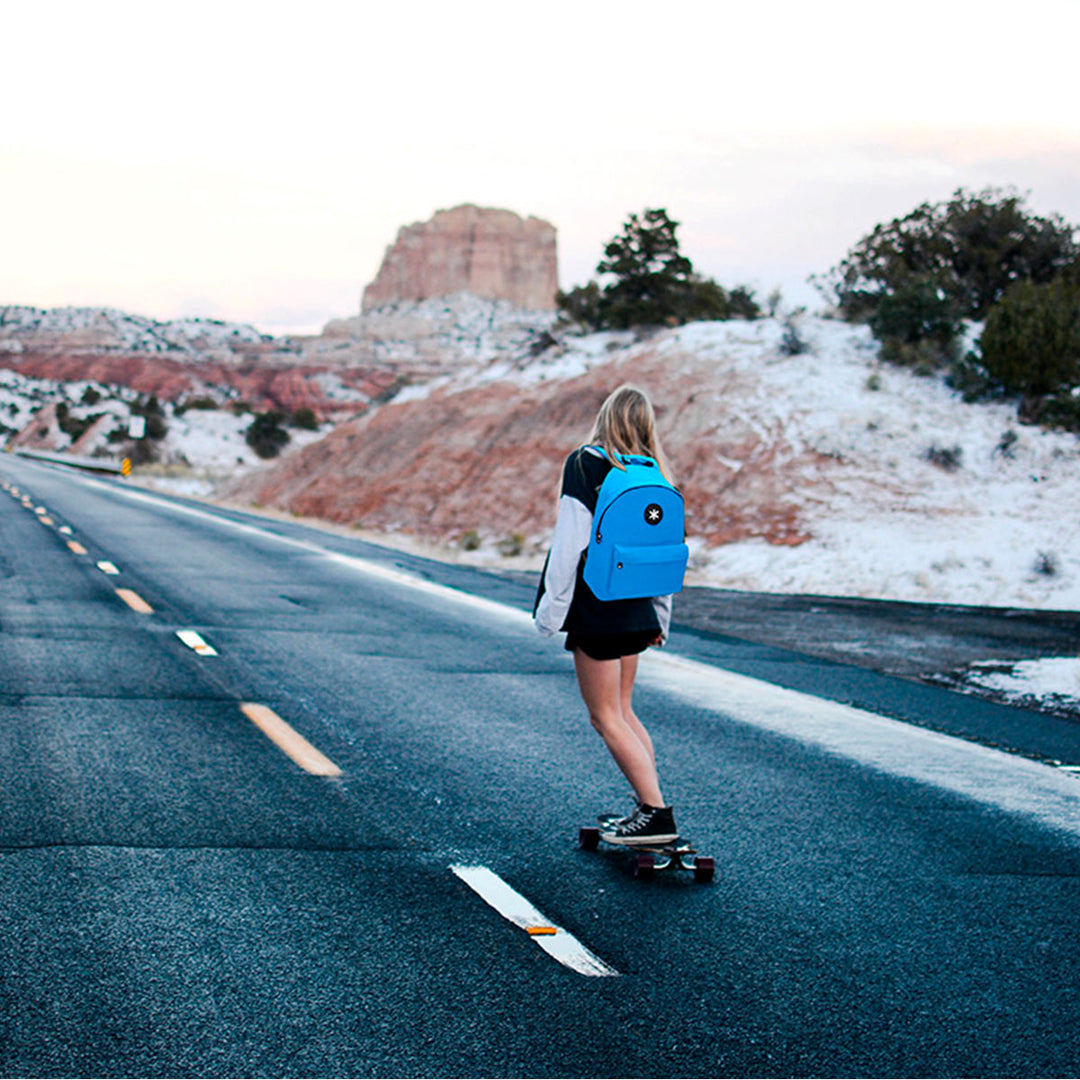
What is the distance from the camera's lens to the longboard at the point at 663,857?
5.24 m

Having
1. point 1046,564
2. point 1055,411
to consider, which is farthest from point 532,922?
point 1055,411

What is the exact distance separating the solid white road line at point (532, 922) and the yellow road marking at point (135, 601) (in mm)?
8516

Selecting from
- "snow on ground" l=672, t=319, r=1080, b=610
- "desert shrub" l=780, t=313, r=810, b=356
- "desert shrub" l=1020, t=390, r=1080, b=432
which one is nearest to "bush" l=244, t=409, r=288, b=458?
"desert shrub" l=780, t=313, r=810, b=356

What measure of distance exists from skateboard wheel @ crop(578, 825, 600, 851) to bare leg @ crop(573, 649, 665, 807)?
0.88 feet

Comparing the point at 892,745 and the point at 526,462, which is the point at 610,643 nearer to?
the point at 892,745

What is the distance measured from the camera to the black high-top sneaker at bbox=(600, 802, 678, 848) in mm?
5363

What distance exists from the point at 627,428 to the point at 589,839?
1.78 metres

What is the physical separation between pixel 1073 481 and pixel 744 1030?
19.5 m

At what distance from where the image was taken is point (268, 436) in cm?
7988

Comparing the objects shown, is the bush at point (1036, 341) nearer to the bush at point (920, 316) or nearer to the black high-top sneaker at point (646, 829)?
the bush at point (920, 316)

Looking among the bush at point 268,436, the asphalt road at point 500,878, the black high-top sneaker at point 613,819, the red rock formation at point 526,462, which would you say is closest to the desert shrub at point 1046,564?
the red rock formation at point 526,462

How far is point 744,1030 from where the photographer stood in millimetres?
3799

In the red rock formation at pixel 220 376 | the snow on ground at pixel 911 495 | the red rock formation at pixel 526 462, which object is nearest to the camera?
the snow on ground at pixel 911 495

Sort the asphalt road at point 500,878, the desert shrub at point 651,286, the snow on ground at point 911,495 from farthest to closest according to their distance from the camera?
the desert shrub at point 651,286 → the snow on ground at point 911,495 → the asphalt road at point 500,878
